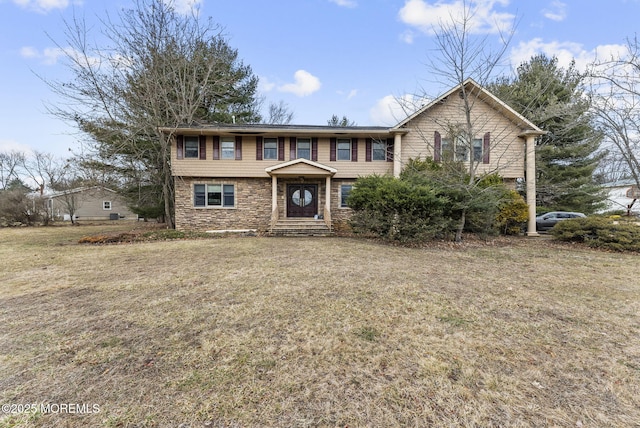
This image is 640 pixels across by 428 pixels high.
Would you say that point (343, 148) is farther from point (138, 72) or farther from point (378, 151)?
point (138, 72)

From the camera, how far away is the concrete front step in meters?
13.0

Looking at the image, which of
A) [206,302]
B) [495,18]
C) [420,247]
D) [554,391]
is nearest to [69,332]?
[206,302]

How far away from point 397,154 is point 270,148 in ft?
21.0

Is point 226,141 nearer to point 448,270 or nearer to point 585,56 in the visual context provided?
point 448,270

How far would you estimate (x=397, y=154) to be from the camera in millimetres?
13820

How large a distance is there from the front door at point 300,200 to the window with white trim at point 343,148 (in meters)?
2.04

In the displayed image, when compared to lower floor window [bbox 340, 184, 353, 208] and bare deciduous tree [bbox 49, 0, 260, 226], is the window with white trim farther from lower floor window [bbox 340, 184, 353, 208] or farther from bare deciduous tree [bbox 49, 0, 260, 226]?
bare deciduous tree [bbox 49, 0, 260, 226]

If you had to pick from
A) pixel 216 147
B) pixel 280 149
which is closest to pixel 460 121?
pixel 280 149

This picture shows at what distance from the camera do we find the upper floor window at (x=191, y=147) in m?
14.1

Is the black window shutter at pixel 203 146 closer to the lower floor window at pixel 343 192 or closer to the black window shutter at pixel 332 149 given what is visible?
the black window shutter at pixel 332 149

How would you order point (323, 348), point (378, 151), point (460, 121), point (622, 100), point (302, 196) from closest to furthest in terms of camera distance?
point (323, 348) → point (622, 100) → point (460, 121) → point (378, 151) → point (302, 196)

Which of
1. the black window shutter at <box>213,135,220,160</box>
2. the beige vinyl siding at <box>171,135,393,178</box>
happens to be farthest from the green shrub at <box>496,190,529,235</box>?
the black window shutter at <box>213,135,220,160</box>

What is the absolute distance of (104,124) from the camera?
602 inches

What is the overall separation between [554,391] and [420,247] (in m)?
7.32
